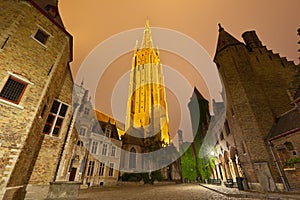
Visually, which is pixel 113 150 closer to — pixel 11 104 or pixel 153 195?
pixel 153 195

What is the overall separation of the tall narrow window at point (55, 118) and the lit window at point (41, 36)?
4.32m

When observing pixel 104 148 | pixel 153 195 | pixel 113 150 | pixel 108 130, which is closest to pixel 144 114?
pixel 108 130

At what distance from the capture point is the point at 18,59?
25.8ft

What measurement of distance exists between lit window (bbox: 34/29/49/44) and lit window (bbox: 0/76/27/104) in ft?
11.1

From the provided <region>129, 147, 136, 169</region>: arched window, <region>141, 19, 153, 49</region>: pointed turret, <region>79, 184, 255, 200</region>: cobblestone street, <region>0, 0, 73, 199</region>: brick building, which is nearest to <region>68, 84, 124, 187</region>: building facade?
<region>129, 147, 136, 169</region>: arched window

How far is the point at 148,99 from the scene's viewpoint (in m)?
52.2

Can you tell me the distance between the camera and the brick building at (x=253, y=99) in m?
12.7

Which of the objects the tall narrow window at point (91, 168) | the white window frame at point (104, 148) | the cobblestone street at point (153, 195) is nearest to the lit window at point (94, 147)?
the white window frame at point (104, 148)

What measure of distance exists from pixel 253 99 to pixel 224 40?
9439mm

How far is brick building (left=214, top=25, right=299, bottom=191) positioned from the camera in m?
12.7

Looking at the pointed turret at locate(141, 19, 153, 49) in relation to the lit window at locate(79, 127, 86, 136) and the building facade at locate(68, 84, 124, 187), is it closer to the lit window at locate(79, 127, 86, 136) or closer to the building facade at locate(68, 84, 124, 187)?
the building facade at locate(68, 84, 124, 187)

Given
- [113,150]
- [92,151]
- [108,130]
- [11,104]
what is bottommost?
[11,104]

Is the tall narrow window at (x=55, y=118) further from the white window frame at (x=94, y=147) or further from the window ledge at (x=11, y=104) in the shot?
the white window frame at (x=94, y=147)

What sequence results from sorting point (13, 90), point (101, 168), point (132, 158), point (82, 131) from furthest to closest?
point (132, 158) < point (101, 168) < point (82, 131) < point (13, 90)
